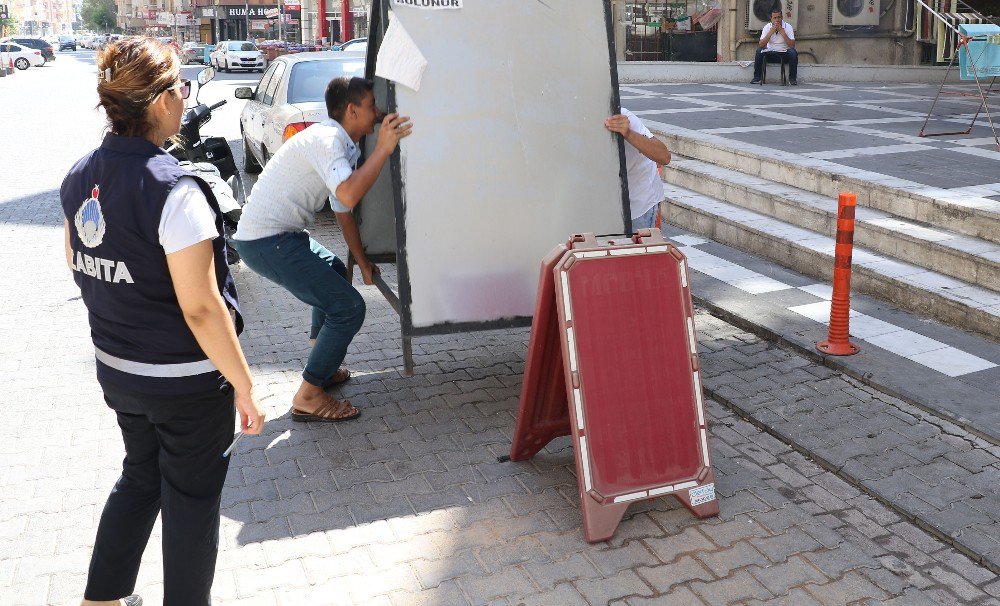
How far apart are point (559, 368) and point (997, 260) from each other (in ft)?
12.5

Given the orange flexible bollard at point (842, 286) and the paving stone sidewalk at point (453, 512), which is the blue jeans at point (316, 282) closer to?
the paving stone sidewalk at point (453, 512)

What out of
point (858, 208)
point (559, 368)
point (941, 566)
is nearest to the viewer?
point (941, 566)

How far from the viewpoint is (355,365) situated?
580 centimetres

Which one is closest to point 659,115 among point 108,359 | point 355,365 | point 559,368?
point 355,365

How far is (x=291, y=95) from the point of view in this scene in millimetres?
10211

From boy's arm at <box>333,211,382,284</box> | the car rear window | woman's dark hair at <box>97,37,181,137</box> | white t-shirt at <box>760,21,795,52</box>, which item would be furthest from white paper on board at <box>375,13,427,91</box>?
white t-shirt at <box>760,21,795,52</box>

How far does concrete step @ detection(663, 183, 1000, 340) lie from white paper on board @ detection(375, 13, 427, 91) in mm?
3947

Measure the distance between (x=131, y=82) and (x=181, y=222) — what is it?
0.41 m

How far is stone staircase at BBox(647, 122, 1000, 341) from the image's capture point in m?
6.52

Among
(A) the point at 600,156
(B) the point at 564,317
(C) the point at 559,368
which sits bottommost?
(C) the point at 559,368

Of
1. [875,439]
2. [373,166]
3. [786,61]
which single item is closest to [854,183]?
[875,439]

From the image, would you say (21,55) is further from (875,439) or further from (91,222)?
(91,222)

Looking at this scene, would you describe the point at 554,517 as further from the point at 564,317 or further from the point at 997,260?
the point at 997,260

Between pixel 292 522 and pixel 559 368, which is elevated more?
pixel 559 368
